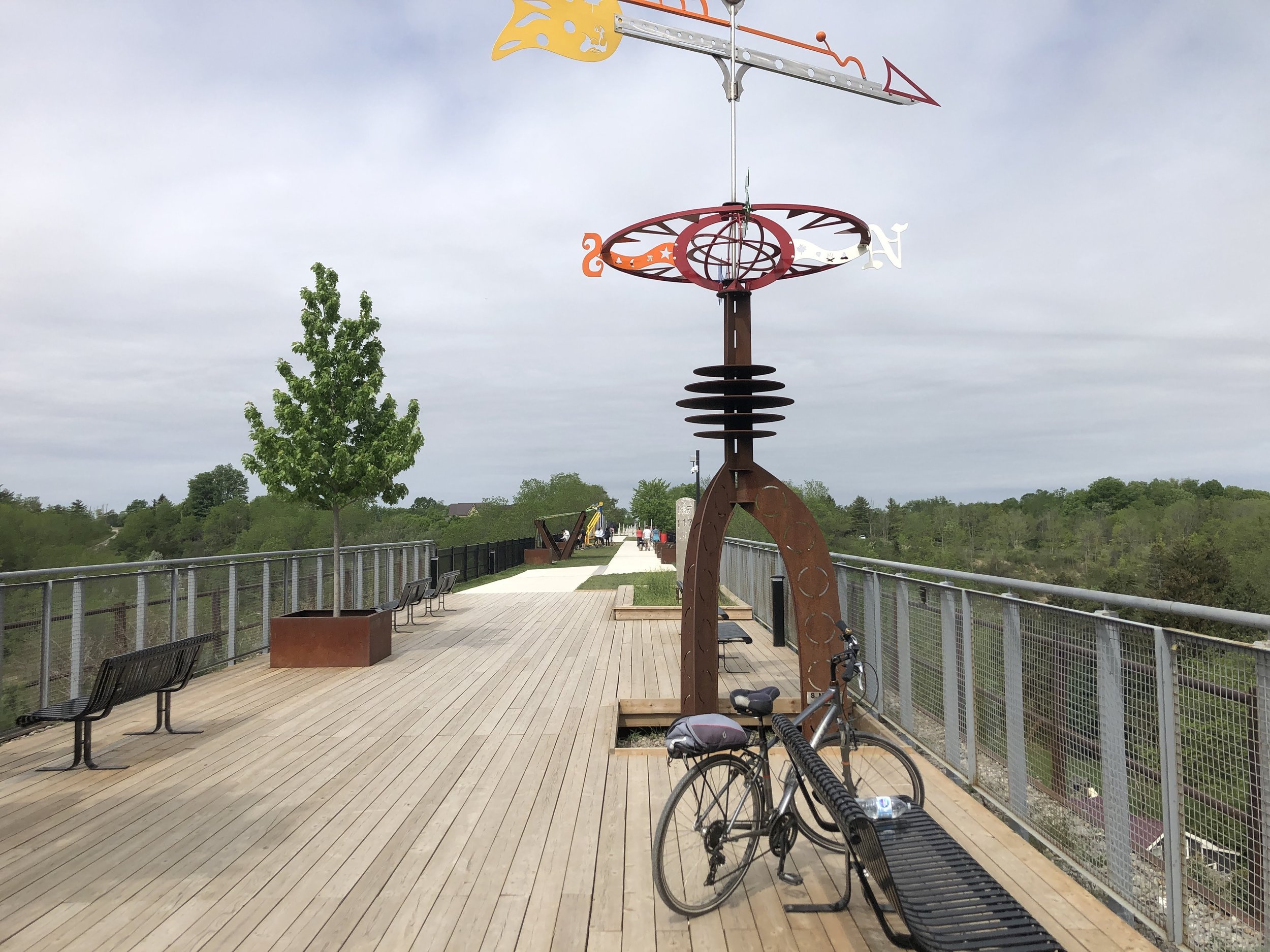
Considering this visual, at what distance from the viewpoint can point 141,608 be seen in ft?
26.6

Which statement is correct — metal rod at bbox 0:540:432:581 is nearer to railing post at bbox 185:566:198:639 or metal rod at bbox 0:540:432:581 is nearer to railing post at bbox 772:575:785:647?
railing post at bbox 185:566:198:639

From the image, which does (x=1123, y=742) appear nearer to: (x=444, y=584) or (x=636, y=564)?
(x=444, y=584)

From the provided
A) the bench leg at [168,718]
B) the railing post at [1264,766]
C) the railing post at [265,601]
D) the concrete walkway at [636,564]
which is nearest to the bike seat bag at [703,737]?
the railing post at [1264,766]

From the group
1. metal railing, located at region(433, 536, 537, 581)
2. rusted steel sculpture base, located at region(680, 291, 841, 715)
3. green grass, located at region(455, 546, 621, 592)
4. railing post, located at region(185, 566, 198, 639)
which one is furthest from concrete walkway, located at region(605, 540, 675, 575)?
rusted steel sculpture base, located at region(680, 291, 841, 715)

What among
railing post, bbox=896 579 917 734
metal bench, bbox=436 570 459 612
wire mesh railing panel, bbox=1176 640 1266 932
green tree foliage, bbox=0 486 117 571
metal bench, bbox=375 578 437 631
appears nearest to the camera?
wire mesh railing panel, bbox=1176 640 1266 932

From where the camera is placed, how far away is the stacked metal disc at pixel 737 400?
6.30m

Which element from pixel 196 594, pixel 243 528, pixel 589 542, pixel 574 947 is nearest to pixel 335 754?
pixel 574 947

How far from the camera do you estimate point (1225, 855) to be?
9.32ft

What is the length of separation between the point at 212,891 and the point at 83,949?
563mm

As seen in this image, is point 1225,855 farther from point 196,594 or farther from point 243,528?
point 243,528

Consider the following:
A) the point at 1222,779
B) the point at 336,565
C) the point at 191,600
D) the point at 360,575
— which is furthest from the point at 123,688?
the point at 360,575

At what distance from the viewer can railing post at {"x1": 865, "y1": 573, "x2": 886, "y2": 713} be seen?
6.62 metres

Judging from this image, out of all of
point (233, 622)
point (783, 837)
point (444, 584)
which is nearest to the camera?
point (783, 837)

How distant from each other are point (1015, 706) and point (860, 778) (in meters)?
0.89
